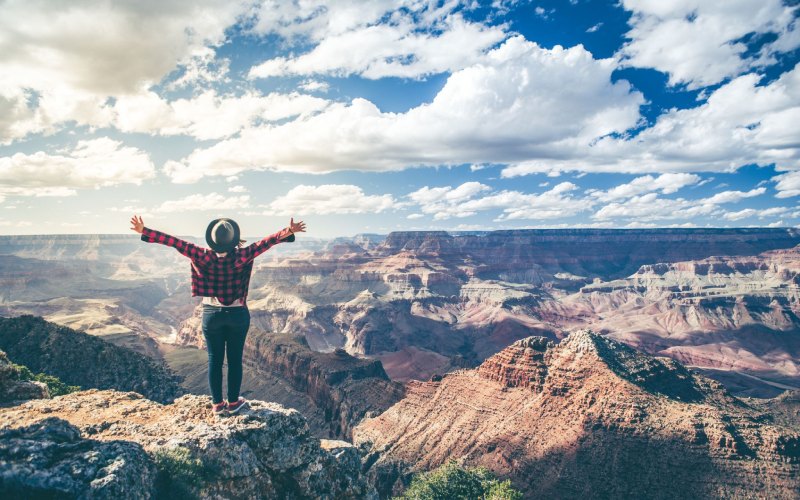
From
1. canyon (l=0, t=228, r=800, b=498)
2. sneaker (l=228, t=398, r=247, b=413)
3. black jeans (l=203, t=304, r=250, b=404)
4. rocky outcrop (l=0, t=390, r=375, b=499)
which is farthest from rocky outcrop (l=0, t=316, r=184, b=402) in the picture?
black jeans (l=203, t=304, r=250, b=404)

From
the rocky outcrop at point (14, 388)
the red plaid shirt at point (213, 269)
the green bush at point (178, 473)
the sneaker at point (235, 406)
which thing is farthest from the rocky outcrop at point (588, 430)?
the rocky outcrop at point (14, 388)

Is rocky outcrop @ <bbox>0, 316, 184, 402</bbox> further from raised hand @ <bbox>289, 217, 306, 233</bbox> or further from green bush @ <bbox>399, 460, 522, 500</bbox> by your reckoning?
raised hand @ <bbox>289, 217, 306, 233</bbox>

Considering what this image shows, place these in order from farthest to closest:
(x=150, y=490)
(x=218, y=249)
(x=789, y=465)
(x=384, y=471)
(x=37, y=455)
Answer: (x=384, y=471) < (x=789, y=465) < (x=218, y=249) < (x=150, y=490) < (x=37, y=455)

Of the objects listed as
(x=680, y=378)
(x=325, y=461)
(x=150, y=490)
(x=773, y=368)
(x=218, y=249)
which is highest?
(x=218, y=249)

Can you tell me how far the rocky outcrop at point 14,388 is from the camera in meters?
12.3

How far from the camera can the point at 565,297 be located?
198m

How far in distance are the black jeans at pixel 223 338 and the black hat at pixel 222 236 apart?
5.39 ft

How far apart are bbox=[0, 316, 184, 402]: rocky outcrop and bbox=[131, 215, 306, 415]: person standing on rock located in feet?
127

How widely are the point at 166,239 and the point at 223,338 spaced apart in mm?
3011

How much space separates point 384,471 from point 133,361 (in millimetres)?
28694

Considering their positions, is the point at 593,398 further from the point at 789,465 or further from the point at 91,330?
the point at 91,330

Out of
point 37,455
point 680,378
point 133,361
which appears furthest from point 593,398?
point 133,361

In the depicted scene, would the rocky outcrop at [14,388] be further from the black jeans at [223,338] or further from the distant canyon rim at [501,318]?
the distant canyon rim at [501,318]

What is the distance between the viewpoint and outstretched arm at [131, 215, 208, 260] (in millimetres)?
11258
